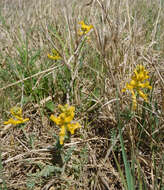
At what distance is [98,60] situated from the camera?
1.87m

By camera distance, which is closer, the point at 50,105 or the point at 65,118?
the point at 65,118

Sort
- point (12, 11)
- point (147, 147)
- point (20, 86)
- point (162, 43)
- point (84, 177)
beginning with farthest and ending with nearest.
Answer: point (12, 11) < point (162, 43) < point (20, 86) < point (147, 147) < point (84, 177)

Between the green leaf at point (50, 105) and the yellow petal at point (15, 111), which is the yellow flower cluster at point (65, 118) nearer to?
the yellow petal at point (15, 111)

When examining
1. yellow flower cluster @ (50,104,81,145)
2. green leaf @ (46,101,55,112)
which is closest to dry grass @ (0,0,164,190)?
green leaf @ (46,101,55,112)

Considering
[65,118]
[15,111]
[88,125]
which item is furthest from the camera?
[88,125]

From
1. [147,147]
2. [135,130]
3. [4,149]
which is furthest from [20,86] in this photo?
[147,147]

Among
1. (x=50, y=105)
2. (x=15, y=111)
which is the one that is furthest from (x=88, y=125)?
(x=15, y=111)

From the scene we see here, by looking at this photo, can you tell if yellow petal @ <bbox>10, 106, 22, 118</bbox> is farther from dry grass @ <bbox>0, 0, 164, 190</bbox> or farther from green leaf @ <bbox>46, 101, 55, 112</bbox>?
green leaf @ <bbox>46, 101, 55, 112</bbox>

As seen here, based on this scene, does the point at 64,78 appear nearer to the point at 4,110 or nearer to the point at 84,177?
the point at 4,110

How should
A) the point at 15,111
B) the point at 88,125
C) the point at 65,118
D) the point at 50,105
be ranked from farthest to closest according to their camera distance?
the point at 50,105 → the point at 88,125 → the point at 15,111 → the point at 65,118

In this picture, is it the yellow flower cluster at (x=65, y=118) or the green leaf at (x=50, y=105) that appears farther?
the green leaf at (x=50, y=105)

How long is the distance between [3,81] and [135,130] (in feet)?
3.96

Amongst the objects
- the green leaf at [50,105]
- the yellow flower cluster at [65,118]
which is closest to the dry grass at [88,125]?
the green leaf at [50,105]

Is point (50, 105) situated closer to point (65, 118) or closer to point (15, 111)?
point (15, 111)
